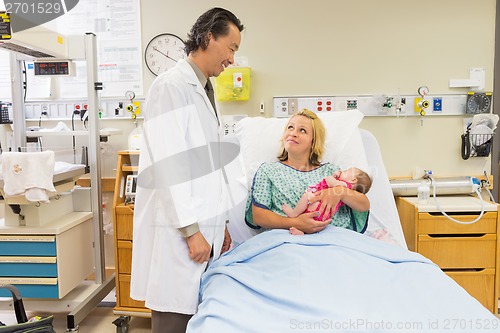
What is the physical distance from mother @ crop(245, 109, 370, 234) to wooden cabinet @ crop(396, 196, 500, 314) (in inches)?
31.9

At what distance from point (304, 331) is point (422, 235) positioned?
1.69 metres

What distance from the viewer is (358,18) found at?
299 centimetres

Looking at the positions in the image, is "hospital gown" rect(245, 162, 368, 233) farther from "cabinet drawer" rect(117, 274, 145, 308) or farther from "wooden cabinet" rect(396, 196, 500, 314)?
"cabinet drawer" rect(117, 274, 145, 308)

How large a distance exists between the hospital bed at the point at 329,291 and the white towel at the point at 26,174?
1.00 metres

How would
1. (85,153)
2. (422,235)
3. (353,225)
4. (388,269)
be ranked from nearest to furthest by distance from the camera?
(388,269)
(353,225)
(422,235)
(85,153)

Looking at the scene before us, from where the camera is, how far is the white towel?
6.64 ft

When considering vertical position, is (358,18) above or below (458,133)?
above

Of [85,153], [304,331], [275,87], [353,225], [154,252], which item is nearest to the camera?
[304,331]

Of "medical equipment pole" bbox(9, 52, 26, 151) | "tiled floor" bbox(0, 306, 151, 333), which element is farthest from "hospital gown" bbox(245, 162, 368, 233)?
"medical equipment pole" bbox(9, 52, 26, 151)

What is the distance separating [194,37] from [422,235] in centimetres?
180

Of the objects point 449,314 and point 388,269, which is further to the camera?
point 388,269

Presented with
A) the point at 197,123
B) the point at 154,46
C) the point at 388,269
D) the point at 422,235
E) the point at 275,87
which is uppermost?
the point at 154,46

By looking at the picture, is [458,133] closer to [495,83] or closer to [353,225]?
[495,83]

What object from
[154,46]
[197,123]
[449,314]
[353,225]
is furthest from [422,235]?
[154,46]
